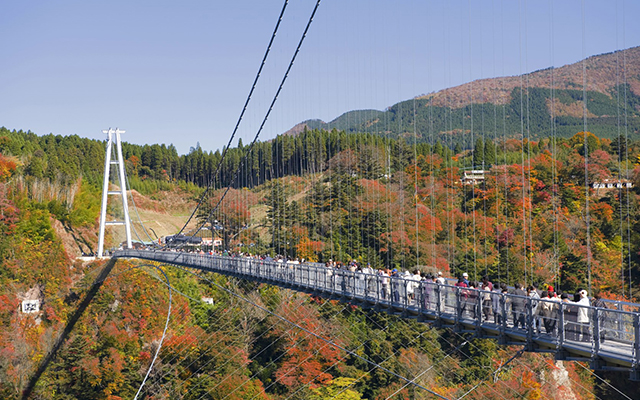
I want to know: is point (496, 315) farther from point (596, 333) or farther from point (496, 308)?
point (596, 333)

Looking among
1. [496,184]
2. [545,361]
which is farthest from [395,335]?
[496,184]

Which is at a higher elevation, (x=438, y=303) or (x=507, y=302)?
(x=507, y=302)

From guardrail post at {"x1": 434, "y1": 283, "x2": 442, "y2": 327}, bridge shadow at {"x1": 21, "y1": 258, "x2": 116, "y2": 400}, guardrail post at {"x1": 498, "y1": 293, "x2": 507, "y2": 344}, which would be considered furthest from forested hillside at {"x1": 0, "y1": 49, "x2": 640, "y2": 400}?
guardrail post at {"x1": 498, "y1": 293, "x2": 507, "y2": 344}

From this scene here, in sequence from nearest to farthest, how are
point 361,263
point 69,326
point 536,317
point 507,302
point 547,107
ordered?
point 536,317 < point 507,302 < point 361,263 < point 69,326 < point 547,107

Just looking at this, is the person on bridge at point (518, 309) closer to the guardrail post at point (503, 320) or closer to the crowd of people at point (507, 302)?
the crowd of people at point (507, 302)

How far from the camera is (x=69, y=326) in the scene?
4262 centimetres

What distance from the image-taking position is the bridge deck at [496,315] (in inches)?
359

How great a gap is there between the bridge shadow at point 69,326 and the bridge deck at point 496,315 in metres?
23.6

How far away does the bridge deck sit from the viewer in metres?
9.12

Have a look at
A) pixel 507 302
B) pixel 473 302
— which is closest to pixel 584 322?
pixel 507 302

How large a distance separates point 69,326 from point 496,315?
37.3 m

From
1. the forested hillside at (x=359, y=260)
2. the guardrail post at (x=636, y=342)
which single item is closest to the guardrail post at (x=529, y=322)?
the guardrail post at (x=636, y=342)

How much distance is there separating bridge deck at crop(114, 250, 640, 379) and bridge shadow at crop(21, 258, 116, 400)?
77.5 ft

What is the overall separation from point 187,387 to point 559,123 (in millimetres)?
49963
